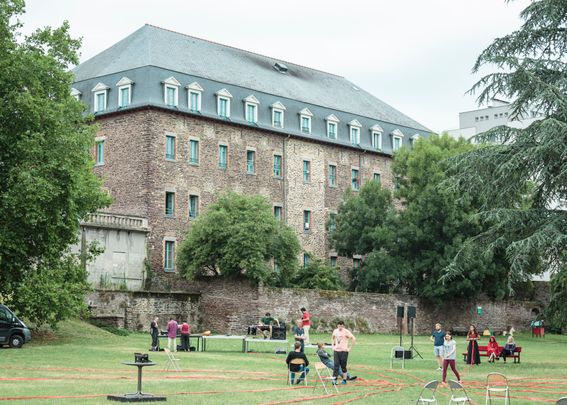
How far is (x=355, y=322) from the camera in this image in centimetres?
6025

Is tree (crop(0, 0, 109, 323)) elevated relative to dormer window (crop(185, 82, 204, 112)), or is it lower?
lower

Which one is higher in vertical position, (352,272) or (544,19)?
(544,19)

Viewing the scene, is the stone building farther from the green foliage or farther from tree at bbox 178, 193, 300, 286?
the green foliage

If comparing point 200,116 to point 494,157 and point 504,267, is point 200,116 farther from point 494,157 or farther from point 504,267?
point 494,157

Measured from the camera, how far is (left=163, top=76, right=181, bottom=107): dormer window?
60.7 metres

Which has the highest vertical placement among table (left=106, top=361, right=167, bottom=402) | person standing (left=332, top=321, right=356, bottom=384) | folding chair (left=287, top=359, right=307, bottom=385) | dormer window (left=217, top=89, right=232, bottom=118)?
dormer window (left=217, top=89, right=232, bottom=118)

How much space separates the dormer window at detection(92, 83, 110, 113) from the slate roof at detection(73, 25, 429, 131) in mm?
1213

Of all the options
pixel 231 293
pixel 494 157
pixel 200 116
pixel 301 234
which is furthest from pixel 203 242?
pixel 494 157

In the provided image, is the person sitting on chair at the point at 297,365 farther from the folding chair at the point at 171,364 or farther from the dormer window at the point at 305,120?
the dormer window at the point at 305,120

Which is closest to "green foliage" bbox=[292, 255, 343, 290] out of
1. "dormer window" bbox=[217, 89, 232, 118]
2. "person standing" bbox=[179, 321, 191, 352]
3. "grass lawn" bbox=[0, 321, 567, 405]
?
"dormer window" bbox=[217, 89, 232, 118]

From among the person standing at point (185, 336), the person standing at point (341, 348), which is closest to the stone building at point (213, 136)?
the person standing at point (185, 336)

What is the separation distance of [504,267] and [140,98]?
2290 centimetres

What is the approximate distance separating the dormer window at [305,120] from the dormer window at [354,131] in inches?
170

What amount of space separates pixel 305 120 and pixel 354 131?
17.3 feet
